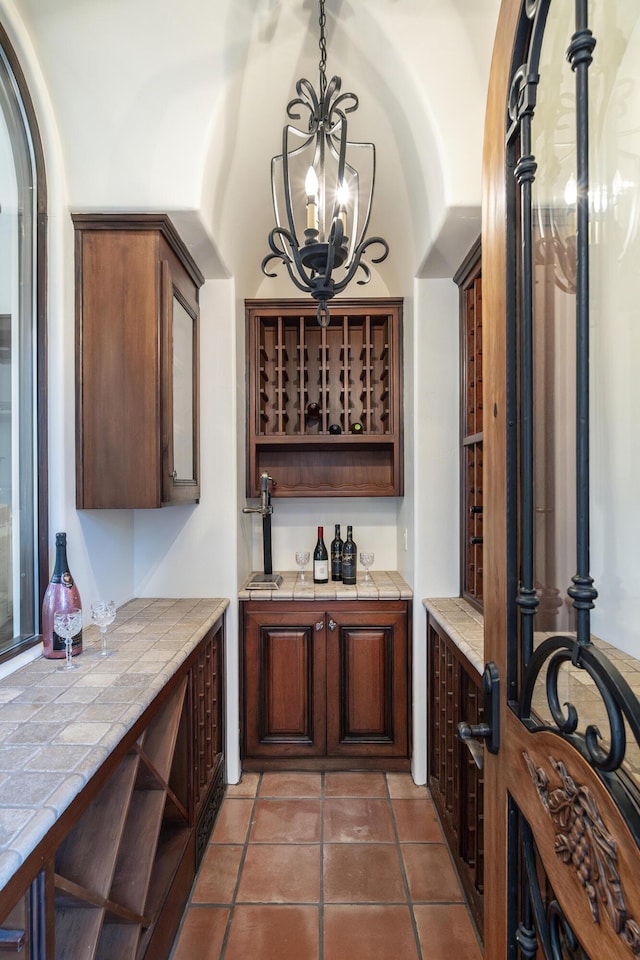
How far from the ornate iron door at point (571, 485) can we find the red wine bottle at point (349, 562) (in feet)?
6.52

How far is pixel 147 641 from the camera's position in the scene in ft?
6.18

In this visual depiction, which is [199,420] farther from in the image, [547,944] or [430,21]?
[547,944]

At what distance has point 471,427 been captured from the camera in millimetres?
2387

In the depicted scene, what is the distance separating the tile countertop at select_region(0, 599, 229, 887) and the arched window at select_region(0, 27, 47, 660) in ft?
0.80

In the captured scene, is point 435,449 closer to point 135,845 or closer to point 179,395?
point 179,395

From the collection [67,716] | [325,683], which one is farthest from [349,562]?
[67,716]

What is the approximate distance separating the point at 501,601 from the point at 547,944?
1.58ft

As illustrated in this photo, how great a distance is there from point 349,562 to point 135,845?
170cm

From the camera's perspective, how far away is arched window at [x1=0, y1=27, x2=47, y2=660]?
1639mm

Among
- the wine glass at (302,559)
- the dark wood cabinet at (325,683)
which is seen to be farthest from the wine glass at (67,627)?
the wine glass at (302,559)

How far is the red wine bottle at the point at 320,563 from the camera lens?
2949 millimetres

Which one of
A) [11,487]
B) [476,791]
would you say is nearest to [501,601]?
[476,791]

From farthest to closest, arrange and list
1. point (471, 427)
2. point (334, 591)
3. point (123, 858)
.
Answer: point (334, 591) < point (471, 427) < point (123, 858)

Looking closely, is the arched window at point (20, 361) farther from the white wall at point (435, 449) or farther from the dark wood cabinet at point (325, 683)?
the white wall at point (435, 449)
